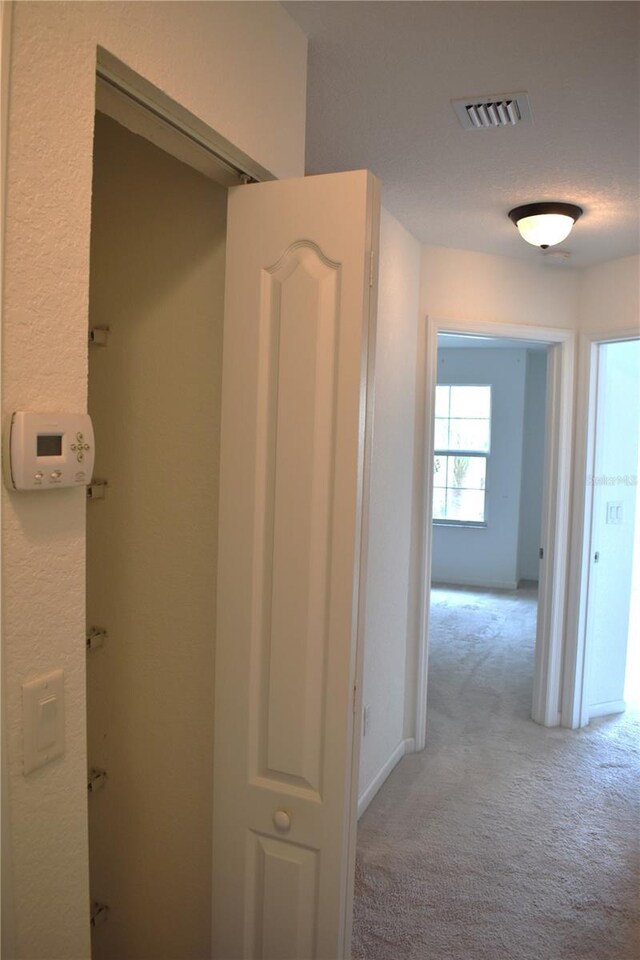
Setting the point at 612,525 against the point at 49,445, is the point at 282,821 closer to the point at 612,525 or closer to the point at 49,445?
the point at 49,445

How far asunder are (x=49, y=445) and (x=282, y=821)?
108 cm

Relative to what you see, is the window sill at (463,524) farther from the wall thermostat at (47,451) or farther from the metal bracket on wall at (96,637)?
the wall thermostat at (47,451)

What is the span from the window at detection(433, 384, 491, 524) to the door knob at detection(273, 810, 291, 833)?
20.9 feet

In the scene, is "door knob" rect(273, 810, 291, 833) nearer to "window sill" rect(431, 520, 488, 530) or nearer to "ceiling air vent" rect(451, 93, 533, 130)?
"ceiling air vent" rect(451, 93, 533, 130)

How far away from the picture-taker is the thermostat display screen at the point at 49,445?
107 cm

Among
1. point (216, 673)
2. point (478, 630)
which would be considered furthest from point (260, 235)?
point (478, 630)

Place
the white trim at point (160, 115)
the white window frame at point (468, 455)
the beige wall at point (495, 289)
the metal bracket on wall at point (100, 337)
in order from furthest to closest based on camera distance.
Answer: the white window frame at point (468, 455), the beige wall at point (495, 289), the metal bracket on wall at point (100, 337), the white trim at point (160, 115)

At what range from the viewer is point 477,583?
26.0 feet

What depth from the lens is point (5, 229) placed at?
3.32 feet

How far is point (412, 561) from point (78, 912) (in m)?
2.80

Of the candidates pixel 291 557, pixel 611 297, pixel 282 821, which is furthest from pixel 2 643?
pixel 611 297

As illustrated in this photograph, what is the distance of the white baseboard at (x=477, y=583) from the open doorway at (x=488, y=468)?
1 cm

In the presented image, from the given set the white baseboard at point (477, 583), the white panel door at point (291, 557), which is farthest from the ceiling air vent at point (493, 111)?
the white baseboard at point (477, 583)

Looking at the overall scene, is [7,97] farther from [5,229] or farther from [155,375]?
[155,375]
